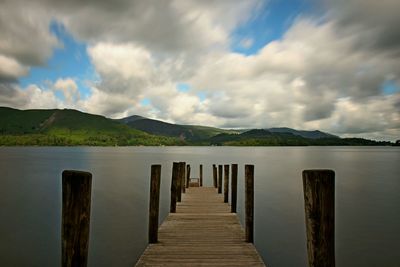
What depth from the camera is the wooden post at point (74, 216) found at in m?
3.62

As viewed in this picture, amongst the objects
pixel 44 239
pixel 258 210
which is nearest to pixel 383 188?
pixel 258 210

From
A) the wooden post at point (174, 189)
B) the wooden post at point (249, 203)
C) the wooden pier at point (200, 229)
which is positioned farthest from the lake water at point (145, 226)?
the wooden post at point (249, 203)

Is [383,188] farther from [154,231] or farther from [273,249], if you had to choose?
[154,231]

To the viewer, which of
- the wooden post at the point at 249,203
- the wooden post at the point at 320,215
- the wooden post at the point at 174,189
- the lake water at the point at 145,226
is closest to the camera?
the wooden post at the point at 320,215

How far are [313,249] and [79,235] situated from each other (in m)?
3.16

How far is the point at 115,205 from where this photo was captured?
23391 mm

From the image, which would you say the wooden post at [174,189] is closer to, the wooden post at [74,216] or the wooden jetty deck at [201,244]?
the wooden jetty deck at [201,244]

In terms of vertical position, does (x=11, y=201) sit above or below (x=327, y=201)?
below

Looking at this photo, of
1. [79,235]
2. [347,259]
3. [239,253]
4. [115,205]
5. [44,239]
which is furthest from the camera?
[115,205]

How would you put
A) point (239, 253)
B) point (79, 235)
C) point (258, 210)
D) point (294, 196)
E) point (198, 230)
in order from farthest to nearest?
point (294, 196) < point (258, 210) < point (198, 230) < point (239, 253) < point (79, 235)

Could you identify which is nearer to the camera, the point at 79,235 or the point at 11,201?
the point at 79,235

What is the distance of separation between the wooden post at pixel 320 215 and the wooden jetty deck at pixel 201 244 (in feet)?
9.72

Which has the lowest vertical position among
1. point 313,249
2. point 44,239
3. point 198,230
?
point 44,239

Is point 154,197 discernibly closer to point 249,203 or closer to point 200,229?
point 200,229
